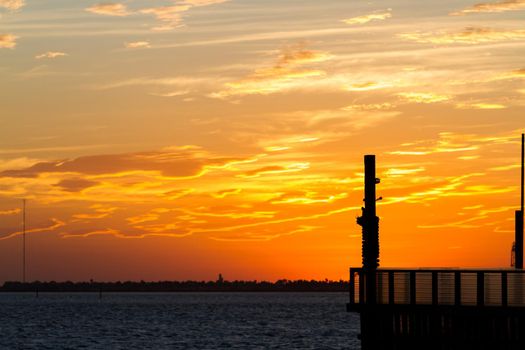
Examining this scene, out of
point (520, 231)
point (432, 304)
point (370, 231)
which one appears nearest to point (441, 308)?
point (432, 304)

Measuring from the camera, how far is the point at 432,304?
39750 millimetres

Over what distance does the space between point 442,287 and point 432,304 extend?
732mm

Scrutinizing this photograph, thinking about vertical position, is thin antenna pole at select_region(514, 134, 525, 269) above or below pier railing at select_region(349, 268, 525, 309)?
above

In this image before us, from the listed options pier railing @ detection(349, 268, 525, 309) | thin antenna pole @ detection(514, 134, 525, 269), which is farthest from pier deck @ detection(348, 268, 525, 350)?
thin antenna pole @ detection(514, 134, 525, 269)

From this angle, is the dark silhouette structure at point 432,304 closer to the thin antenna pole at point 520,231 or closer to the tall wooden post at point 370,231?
the tall wooden post at point 370,231

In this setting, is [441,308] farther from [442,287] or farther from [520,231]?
[520,231]

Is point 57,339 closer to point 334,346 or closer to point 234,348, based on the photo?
point 234,348

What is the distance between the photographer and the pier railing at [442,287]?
3906 cm

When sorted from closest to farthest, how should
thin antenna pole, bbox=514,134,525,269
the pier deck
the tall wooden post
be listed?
the pier deck → the tall wooden post → thin antenna pole, bbox=514,134,525,269

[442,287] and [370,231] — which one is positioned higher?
[370,231]

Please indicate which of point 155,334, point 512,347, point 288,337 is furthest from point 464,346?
point 155,334

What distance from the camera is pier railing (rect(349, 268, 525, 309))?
3906 cm

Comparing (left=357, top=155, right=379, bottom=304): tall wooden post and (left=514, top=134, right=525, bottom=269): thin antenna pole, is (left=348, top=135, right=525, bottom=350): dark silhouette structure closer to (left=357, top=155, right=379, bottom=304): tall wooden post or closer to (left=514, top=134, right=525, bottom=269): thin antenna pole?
(left=357, top=155, right=379, bottom=304): tall wooden post

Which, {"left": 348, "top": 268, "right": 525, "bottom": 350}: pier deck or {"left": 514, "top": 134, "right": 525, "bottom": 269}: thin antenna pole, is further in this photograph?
{"left": 514, "top": 134, "right": 525, "bottom": 269}: thin antenna pole
